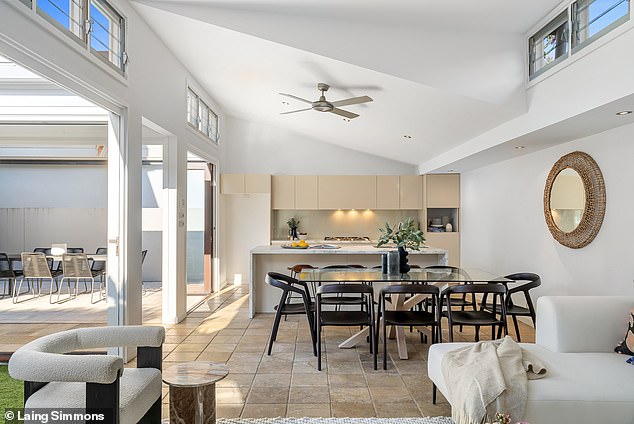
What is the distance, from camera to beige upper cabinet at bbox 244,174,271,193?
842 centimetres

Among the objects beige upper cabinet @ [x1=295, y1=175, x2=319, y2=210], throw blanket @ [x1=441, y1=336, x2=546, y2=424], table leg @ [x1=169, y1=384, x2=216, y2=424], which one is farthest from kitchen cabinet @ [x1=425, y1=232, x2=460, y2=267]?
table leg @ [x1=169, y1=384, x2=216, y2=424]

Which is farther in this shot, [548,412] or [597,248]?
[597,248]

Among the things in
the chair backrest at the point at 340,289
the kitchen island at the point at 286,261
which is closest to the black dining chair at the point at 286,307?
the chair backrest at the point at 340,289

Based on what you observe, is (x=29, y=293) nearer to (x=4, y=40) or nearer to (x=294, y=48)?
(x=4, y=40)

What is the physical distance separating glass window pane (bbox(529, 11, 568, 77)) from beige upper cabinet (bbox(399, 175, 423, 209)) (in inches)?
178

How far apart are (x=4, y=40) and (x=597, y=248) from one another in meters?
4.88

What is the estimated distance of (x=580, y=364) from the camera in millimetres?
2650

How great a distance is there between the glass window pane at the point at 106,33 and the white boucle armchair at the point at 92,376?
2217mm

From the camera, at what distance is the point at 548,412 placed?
7.52 feet

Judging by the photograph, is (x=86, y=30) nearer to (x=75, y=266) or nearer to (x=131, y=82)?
(x=131, y=82)

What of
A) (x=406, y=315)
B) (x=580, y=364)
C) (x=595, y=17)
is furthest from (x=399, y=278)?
(x=595, y=17)

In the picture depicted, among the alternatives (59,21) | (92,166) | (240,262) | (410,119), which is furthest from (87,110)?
(240,262)

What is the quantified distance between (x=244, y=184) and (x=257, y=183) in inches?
9.6

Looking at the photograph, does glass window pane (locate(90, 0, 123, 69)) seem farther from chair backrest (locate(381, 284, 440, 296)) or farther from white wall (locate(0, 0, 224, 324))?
chair backrest (locate(381, 284, 440, 296))
